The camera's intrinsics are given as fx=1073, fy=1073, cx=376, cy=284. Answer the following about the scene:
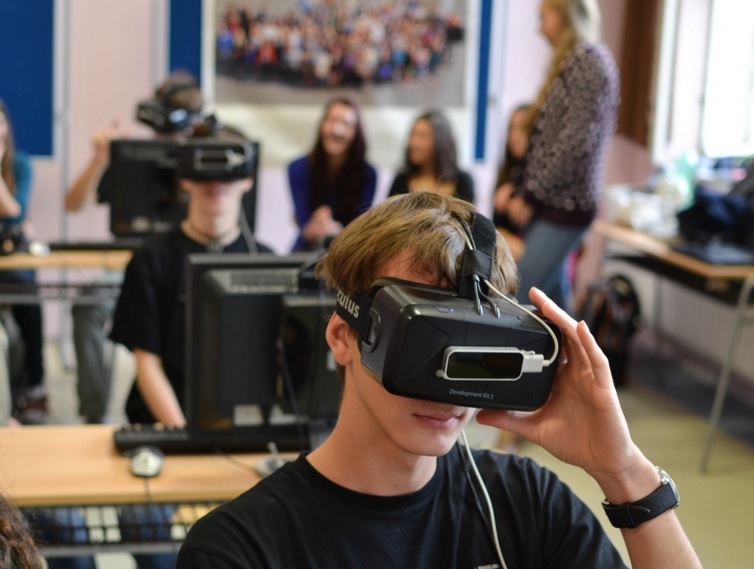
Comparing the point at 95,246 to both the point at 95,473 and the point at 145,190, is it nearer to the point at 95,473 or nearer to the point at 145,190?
the point at 145,190

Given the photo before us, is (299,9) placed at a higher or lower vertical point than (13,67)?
higher

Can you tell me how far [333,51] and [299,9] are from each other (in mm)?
267

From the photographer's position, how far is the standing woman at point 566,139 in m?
3.27

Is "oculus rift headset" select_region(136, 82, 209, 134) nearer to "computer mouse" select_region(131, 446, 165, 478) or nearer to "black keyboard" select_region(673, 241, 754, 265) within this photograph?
"computer mouse" select_region(131, 446, 165, 478)

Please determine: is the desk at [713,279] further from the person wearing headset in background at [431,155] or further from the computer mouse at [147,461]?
the computer mouse at [147,461]

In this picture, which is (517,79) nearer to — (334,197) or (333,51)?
(333,51)

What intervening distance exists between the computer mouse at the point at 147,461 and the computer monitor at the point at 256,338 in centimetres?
13

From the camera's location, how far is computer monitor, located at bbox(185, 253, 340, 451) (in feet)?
6.19

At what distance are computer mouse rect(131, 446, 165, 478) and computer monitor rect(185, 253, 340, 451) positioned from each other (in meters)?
0.13

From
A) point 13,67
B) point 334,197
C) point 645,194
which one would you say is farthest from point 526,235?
point 13,67

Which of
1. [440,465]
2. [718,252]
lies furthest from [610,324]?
[440,465]

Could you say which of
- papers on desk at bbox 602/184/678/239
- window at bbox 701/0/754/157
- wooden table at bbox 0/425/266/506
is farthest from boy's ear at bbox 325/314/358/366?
window at bbox 701/0/754/157

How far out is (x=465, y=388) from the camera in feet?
3.57

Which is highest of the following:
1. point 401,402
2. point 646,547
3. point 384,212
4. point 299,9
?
point 299,9
